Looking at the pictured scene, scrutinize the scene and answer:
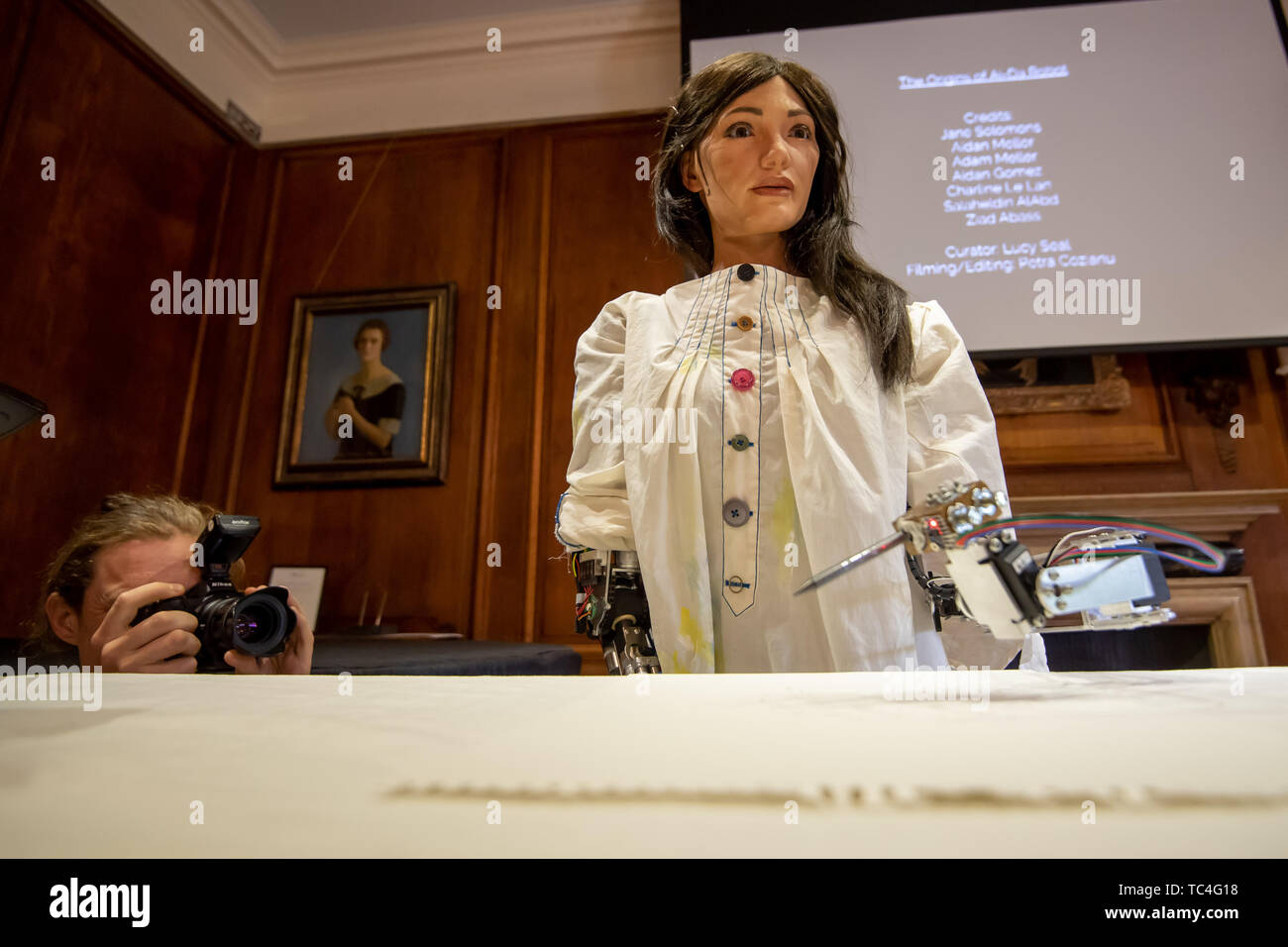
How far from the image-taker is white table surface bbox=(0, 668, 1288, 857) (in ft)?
0.63

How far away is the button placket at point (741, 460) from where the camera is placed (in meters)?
0.77

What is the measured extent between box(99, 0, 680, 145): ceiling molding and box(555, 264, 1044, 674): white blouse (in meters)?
2.21

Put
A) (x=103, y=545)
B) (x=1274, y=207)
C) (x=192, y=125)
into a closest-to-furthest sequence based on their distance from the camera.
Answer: (x=103, y=545) < (x=1274, y=207) < (x=192, y=125)

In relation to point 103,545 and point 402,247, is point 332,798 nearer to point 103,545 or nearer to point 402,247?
point 103,545

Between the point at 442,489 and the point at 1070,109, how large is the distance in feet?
7.11

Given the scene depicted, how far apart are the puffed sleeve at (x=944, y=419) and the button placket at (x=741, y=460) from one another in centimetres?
15

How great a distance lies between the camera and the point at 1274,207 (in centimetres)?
221

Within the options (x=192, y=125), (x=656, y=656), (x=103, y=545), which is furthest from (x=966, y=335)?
(x=192, y=125)

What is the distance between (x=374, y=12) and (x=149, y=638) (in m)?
2.73

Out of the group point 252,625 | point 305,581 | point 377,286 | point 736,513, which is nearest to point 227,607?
point 252,625

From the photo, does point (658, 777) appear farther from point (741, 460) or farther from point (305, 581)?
point (305, 581)

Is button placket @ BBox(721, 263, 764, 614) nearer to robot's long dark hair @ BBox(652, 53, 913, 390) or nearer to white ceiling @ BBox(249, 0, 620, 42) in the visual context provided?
robot's long dark hair @ BBox(652, 53, 913, 390)

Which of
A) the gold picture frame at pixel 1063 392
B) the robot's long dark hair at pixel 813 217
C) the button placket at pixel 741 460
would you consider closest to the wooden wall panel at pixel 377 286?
the gold picture frame at pixel 1063 392
